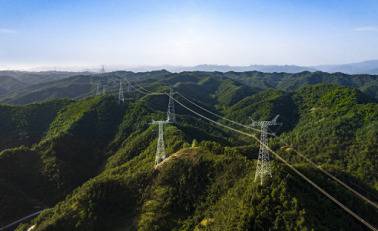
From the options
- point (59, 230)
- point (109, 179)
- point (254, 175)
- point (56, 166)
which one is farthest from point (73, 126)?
point (254, 175)

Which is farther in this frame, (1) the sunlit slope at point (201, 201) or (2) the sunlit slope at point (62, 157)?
(2) the sunlit slope at point (62, 157)

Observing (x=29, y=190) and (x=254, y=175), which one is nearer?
(x=254, y=175)

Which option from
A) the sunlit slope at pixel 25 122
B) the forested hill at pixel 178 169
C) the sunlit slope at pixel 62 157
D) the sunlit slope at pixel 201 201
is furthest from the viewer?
the sunlit slope at pixel 25 122

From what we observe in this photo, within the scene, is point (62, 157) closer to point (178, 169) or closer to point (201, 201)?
point (178, 169)

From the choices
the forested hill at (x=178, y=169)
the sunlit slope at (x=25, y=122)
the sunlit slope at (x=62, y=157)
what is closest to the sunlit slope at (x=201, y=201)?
the forested hill at (x=178, y=169)

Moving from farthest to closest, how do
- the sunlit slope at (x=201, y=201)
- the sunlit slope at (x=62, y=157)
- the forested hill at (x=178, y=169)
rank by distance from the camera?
1. the sunlit slope at (x=62, y=157)
2. the forested hill at (x=178, y=169)
3. the sunlit slope at (x=201, y=201)

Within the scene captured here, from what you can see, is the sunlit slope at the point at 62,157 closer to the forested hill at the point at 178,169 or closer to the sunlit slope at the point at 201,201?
the forested hill at the point at 178,169

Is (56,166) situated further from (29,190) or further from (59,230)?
(59,230)

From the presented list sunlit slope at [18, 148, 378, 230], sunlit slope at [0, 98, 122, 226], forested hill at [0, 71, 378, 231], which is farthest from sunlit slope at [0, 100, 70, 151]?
sunlit slope at [18, 148, 378, 230]
